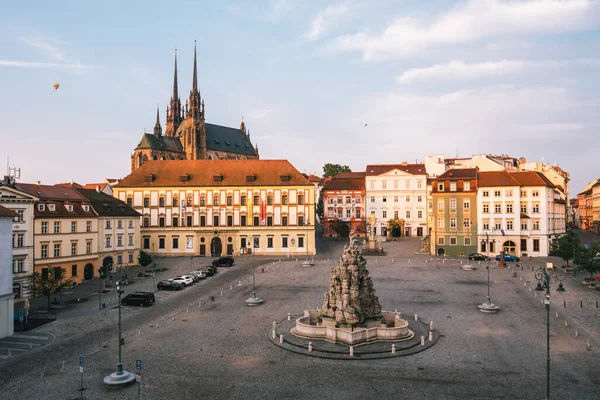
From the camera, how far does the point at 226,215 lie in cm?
7762

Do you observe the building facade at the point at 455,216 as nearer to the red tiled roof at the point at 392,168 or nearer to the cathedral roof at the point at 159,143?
the red tiled roof at the point at 392,168

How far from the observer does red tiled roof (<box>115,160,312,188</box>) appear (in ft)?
257

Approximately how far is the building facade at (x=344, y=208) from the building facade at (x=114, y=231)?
44866 millimetres

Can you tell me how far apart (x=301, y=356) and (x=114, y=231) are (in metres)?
45.8

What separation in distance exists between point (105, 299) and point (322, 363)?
28.2m

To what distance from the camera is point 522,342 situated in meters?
28.9

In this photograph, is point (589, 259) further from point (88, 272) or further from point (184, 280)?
point (88, 272)

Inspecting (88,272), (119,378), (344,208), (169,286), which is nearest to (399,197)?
(344,208)

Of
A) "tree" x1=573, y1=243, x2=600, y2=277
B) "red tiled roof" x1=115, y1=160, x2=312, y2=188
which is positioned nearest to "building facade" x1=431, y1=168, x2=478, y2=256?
"tree" x1=573, y1=243, x2=600, y2=277

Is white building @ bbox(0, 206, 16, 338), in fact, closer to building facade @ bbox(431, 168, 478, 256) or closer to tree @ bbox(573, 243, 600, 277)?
tree @ bbox(573, 243, 600, 277)

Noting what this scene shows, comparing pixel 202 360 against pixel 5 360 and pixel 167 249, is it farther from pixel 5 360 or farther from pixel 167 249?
pixel 167 249

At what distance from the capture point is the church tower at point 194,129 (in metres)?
140

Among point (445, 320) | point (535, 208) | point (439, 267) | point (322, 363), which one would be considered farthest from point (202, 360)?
point (535, 208)

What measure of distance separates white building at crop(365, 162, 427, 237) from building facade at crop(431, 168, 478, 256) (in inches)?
897
